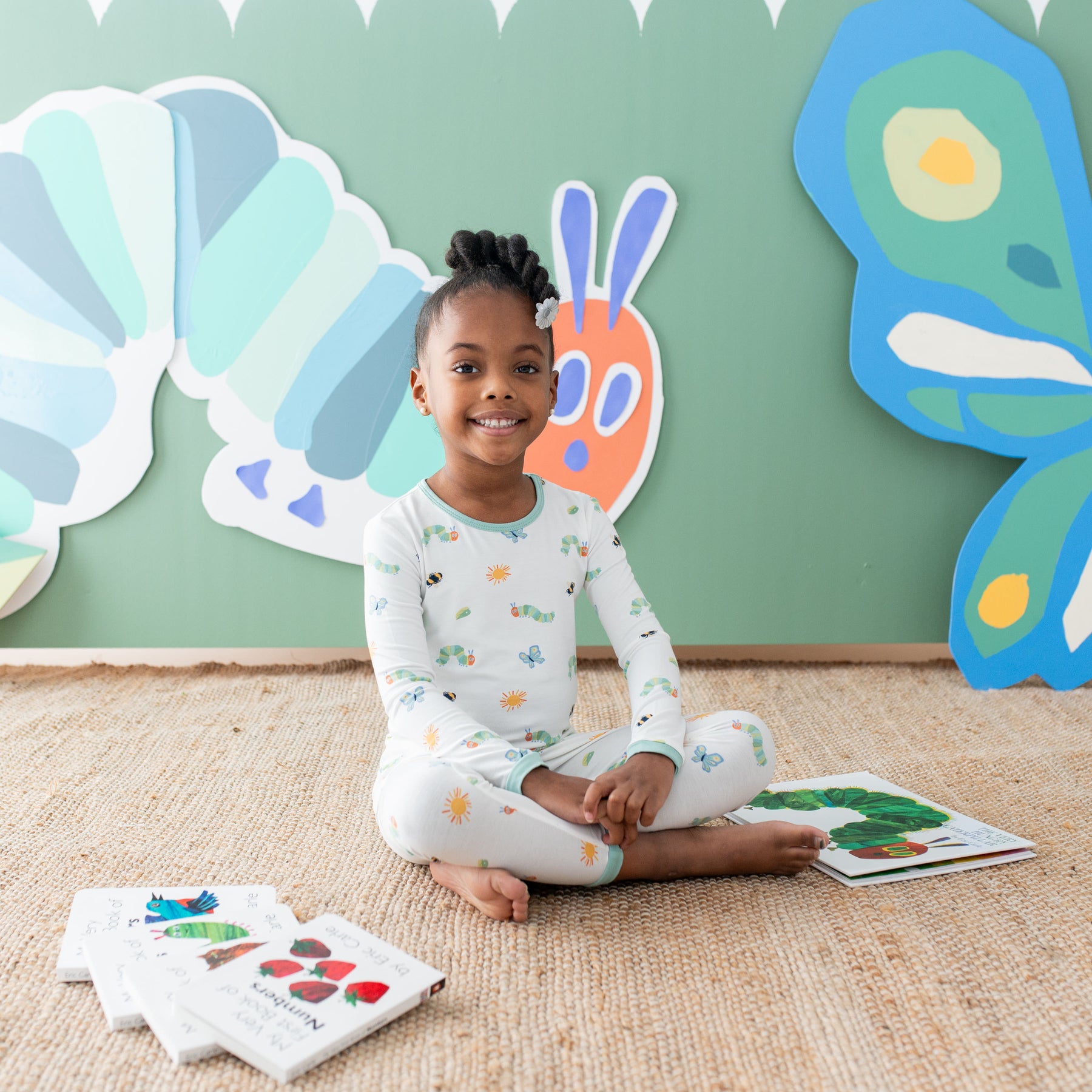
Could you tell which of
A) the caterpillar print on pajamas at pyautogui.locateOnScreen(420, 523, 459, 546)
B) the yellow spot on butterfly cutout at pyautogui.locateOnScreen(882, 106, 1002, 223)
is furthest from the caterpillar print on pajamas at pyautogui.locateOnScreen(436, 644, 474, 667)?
the yellow spot on butterfly cutout at pyautogui.locateOnScreen(882, 106, 1002, 223)

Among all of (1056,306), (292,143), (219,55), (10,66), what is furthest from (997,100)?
(10,66)

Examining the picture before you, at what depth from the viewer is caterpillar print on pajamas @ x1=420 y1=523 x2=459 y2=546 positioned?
3.17 ft

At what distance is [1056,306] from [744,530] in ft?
1.93

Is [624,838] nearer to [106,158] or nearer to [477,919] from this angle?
[477,919]

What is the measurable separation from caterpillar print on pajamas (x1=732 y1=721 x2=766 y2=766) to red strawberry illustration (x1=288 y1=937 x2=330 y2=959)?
43 cm

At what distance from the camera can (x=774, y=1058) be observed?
629 millimetres

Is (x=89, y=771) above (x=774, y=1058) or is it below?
below

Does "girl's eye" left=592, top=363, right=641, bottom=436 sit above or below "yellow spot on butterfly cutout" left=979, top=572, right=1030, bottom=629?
above

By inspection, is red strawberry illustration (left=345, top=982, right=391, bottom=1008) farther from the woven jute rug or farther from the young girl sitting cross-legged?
the young girl sitting cross-legged

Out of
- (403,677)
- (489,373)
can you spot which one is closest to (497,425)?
(489,373)

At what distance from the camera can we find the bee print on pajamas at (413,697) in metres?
0.88

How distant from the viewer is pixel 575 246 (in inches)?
60.2

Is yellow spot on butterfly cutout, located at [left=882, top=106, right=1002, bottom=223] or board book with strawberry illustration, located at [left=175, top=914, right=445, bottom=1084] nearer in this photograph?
board book with strawberry illustration, located at [left=175, top=914, right=445, bottom=1084]

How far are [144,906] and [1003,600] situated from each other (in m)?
1.30
